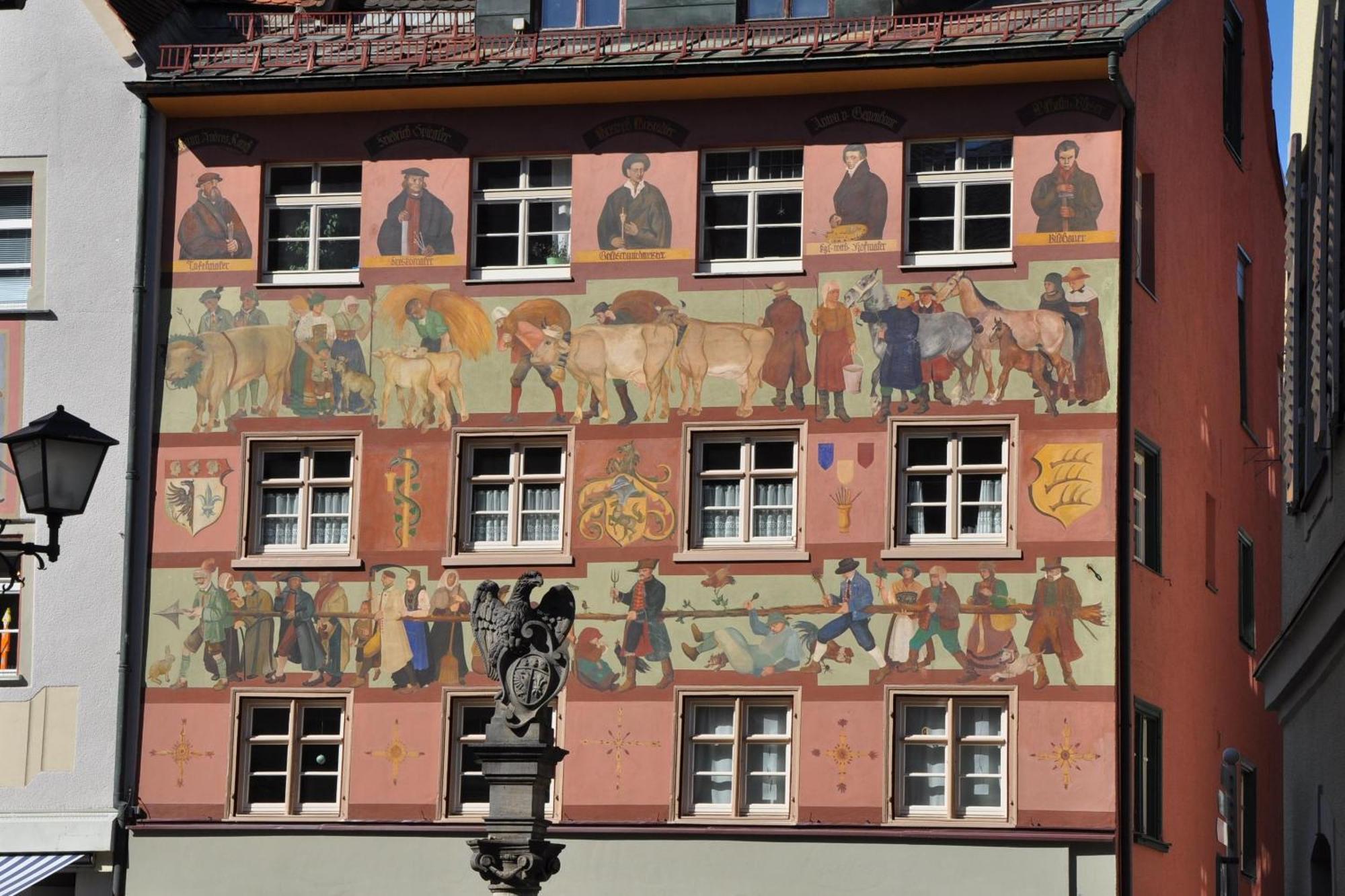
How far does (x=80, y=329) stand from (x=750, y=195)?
7.68 m

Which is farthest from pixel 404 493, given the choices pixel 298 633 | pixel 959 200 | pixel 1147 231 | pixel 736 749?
pixel 1147 231

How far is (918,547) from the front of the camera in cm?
2803

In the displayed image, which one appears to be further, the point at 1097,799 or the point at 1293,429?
the point at 1097,799

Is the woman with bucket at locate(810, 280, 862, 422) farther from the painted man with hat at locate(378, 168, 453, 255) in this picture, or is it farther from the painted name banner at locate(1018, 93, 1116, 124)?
the painted man with hat at locate(378, 168, 453, 255)

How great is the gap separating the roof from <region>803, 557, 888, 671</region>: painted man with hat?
556 centimetres

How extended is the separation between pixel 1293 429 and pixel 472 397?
1059 centimetres

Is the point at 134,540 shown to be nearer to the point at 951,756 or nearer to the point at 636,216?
the point at 636,216

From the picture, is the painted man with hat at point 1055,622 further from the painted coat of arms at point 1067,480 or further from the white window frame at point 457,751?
the white window frame at point 457,751

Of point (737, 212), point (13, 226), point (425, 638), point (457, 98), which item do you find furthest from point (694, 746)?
point (13, 226)

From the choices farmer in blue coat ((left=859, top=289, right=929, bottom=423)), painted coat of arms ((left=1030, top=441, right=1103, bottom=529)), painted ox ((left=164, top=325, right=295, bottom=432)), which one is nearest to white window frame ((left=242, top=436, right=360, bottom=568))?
painted ox ((left=164, top=325, right=295, bottom=432))

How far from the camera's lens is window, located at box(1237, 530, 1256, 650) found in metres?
34.6

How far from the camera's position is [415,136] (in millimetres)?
30078

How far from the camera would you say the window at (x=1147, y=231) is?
2980 cm

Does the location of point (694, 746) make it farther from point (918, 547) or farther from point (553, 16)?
point (553, 16)
